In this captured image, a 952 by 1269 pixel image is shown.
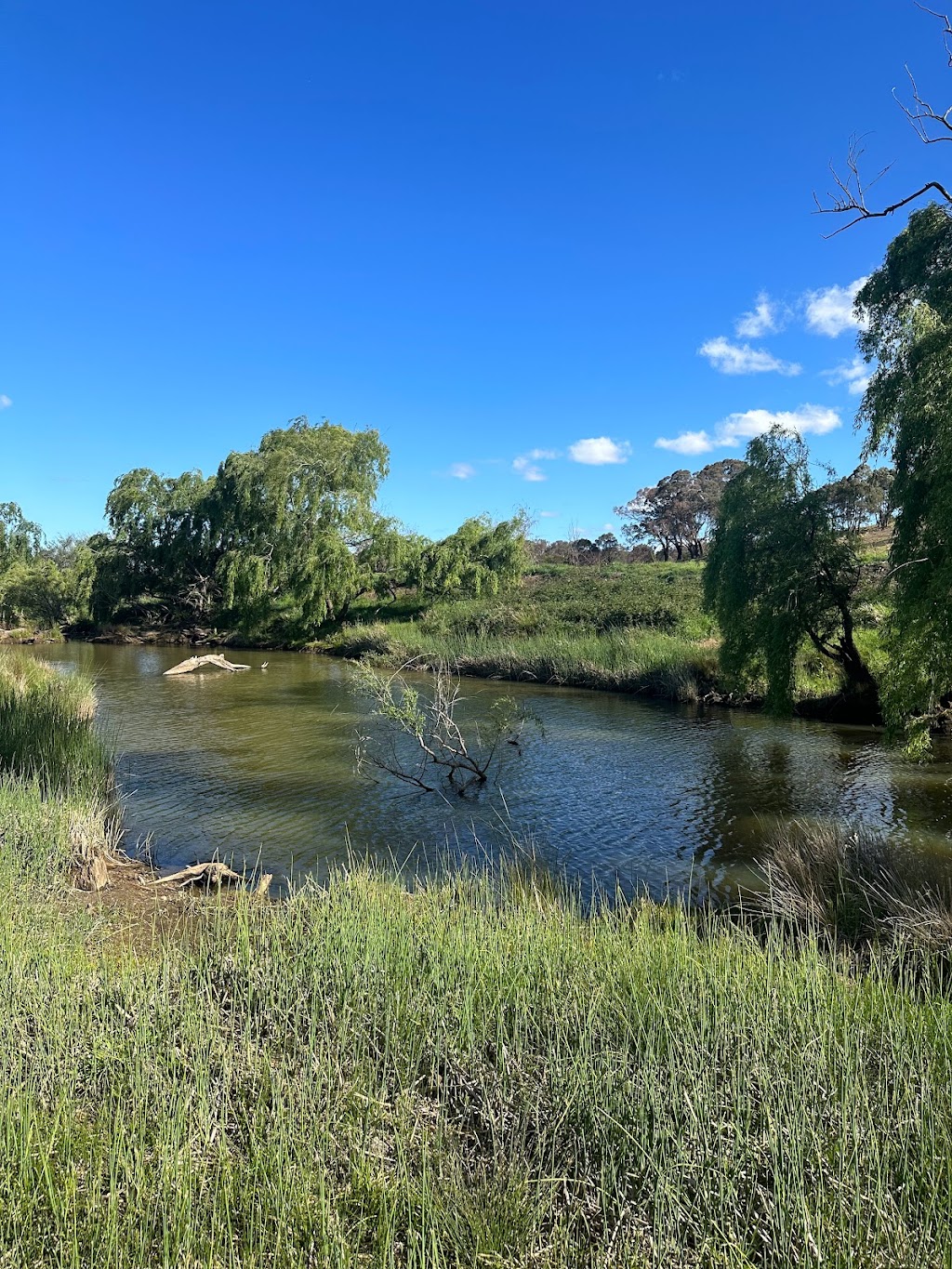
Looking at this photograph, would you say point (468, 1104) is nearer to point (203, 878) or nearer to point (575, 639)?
point (203, 878)

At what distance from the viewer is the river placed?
9.17m

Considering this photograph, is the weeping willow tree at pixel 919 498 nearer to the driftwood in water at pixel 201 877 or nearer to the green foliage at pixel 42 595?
the driftwood in water at pixel 201 877

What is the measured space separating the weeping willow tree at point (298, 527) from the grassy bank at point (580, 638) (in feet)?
8.32

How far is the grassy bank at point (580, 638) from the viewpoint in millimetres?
21875

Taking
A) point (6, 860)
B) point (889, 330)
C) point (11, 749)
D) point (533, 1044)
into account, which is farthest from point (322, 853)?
point (889, 330)

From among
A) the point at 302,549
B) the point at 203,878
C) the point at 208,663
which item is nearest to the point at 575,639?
the point at 208,663

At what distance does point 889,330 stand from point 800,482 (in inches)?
A: 140

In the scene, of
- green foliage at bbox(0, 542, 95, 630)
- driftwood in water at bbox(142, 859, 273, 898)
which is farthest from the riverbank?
driftwood in water at bbox(142, 859, 273, 898)

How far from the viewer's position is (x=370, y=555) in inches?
1544

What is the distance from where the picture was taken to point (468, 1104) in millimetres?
3344

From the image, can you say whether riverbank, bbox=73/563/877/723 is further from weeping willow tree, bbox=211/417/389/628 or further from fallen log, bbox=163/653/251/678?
fallen log, bbox=163/653/251/678

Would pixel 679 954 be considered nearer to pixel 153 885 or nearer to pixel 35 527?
pixel 153 885

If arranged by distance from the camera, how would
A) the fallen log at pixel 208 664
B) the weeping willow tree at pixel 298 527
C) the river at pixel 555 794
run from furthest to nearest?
the weeping willow tree at pixel 298 527, the fallen log at pixel 208 664, the river at pixel 555 794

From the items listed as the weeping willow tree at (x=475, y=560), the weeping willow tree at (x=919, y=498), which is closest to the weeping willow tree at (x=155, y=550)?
the weeping willow tree at (x=475, y=560)
